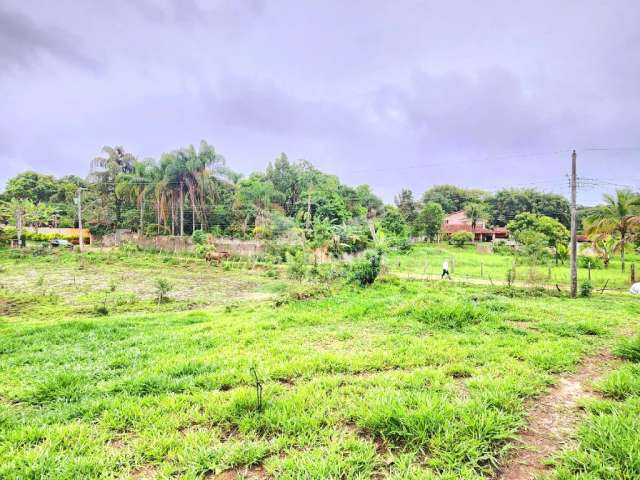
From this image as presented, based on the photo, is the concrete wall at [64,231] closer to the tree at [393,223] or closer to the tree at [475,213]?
the tree at [393,223]

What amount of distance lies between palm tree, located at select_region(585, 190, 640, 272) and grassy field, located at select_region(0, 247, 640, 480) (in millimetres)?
16166

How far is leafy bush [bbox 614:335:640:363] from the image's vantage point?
13.4 feet

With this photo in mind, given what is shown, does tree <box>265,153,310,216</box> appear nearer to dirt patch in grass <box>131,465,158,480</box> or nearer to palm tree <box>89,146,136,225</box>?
palm tree <box>89,146,136,225</box>

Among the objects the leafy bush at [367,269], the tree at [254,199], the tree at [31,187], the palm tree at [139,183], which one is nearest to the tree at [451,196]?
the tree at [254,199]

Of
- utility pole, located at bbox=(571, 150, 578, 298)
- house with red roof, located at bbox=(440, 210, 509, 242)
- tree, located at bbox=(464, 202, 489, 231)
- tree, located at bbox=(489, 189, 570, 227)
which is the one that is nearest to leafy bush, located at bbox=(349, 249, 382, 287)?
utility pole, located at bbox=(571, 150, 578, 298)

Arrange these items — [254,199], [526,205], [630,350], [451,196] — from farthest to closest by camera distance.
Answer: [451,196] < [526,205] < [254,199] < [630,350]

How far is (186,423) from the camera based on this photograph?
2832 millimetres

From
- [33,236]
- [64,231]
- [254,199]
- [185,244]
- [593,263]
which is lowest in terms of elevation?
[593,263]

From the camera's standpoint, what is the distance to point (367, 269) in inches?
442

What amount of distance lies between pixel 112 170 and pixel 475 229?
48.0 metres

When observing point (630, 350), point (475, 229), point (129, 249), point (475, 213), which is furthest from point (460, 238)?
point (630, 350)

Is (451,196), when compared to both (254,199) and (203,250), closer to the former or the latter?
(254,199)

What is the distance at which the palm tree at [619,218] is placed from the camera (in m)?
18.3

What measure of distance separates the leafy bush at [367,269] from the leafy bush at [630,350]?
721cm
